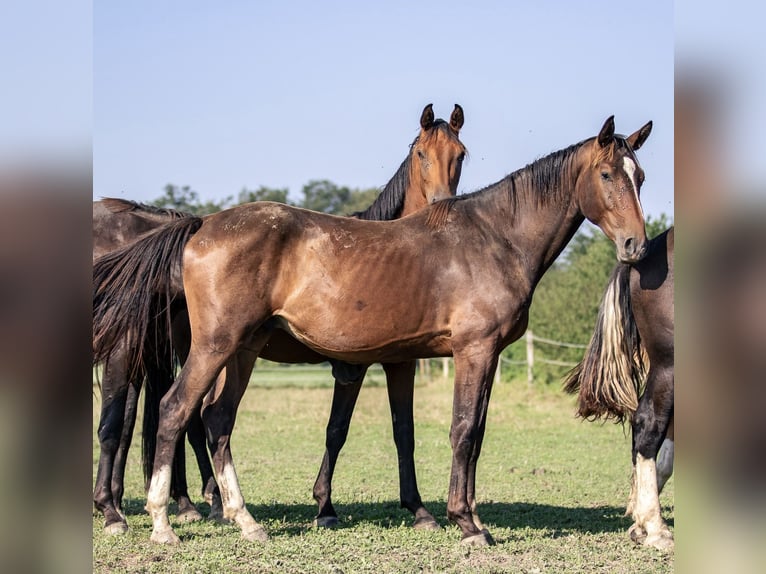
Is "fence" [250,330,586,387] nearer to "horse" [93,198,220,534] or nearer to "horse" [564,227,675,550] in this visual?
"horse" [564,227,675,550]

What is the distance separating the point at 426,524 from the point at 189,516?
6.02 ft

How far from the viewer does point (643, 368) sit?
20.2ft

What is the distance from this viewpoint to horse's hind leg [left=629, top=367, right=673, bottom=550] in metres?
5.40

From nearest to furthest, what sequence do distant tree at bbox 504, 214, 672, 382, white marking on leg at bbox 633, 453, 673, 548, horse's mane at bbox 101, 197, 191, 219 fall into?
white marking on leg at bbox 633, 453, 673, 548, horse's mane at bbox 101, 197, 191, 219, distant tree at bbox 504, 214, 672, 382

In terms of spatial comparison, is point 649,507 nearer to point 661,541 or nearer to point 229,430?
point 661,541

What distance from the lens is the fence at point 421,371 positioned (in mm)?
19375

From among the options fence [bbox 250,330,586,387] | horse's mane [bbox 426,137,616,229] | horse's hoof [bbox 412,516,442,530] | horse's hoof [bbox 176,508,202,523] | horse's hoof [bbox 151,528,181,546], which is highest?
horse's mane [bbox 426,137,616,229]

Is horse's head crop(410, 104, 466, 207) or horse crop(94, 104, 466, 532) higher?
horse's head crop(410, 104, 466, 207)

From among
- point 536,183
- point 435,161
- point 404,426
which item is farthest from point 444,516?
point 435,161

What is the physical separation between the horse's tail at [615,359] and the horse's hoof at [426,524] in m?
1.40

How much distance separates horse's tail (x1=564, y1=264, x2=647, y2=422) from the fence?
10095 millimetres

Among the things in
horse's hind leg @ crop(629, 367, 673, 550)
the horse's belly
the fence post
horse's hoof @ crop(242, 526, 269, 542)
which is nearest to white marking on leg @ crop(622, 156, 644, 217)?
horse's hind leg @ crop(629, 367, 673, 550)

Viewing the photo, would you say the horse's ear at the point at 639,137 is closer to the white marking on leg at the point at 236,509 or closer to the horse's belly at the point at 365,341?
the horse's belly at the point at 365,341
